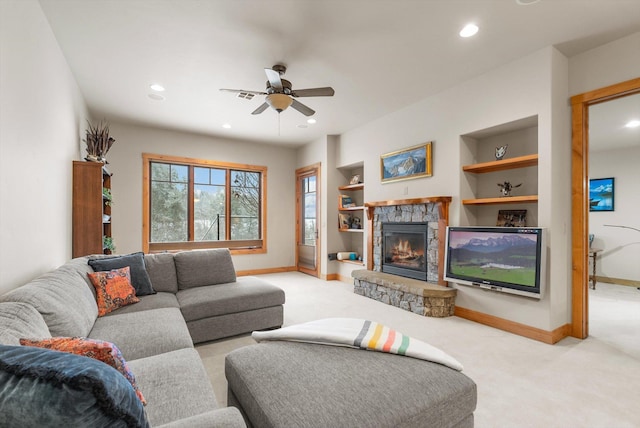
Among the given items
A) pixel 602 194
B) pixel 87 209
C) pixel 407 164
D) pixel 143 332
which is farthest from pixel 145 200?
pixel 602 194

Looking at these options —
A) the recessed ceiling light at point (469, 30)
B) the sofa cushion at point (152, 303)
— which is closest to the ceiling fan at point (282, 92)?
the recessed ceiling light at point (469, 30)

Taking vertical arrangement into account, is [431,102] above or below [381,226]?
above

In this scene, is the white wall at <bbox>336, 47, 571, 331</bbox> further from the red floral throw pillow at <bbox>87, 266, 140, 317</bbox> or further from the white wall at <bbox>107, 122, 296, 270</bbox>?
the red floral throw pillow at <bbox>87, 266, 140, 317</bbox>

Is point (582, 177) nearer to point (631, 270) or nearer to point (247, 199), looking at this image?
point (631, 270)

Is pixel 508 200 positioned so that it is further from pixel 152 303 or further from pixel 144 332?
pixel 152 303

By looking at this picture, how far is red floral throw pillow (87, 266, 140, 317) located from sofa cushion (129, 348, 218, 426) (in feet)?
4.03

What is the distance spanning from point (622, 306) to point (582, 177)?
2.51 m

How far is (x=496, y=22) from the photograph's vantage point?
255cm

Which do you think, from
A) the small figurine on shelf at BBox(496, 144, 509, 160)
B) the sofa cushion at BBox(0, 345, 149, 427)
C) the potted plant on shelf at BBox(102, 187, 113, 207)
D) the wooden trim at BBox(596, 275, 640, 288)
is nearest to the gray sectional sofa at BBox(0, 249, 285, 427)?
the sofa cushion at BBox(0, 345, 149, 427)

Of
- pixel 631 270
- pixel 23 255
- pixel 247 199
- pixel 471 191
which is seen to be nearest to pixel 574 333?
pixel 471 191

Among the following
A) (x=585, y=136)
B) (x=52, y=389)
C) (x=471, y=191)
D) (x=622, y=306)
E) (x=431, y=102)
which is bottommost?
(x=622, y=306)

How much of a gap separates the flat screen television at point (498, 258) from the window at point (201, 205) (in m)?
4.17

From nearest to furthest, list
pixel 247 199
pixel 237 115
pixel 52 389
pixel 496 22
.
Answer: pixel 52 389 < pixel 496 22 < pixel 237 115 < pixel 247 199

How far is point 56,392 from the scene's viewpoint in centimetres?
57
